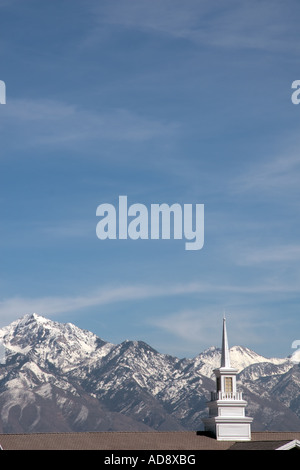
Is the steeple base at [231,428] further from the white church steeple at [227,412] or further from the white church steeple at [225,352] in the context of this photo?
the white church steeple at [225,352]

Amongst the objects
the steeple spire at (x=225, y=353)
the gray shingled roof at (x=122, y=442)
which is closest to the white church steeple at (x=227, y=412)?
the steeple spire at (x=225, y=353)

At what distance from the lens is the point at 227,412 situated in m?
111

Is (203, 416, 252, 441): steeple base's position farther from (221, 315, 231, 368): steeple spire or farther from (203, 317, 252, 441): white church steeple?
(221, 315, 231, 368): steeple spire

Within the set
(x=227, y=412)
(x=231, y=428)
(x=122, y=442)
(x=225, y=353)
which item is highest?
(x=225, y=353)

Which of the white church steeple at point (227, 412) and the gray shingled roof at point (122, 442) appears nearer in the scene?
the gray shingled roof at point (122, 442)

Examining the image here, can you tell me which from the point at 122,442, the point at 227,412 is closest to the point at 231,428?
the point at 227,412

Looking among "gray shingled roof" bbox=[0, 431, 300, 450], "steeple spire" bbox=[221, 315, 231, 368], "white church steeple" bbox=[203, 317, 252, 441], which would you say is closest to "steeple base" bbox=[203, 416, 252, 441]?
"white church steeple" bbox=[203, 317, 252, 441]

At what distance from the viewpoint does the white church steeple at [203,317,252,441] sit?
109812 millimetres

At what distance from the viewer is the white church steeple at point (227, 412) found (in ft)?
360

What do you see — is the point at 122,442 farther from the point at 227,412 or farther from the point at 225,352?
the point at 225,352
